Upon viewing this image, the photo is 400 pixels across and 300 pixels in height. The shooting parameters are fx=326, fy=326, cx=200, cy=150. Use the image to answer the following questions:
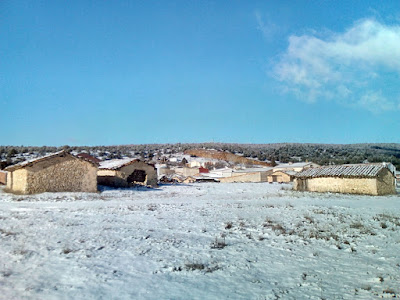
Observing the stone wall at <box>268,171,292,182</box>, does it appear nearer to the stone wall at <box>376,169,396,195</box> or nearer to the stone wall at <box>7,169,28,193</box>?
the stone wall at <box>376,169,396,195</box>

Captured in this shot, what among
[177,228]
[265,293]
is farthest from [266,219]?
[265,293]

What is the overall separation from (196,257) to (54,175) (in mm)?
19353

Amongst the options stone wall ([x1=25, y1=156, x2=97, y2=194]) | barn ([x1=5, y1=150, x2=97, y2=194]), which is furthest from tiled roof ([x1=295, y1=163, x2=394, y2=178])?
barn ([x1=5, y1=150, x2=97, y2=194])

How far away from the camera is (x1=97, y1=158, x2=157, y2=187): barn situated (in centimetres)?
3181

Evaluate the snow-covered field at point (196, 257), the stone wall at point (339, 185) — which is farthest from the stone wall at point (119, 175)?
the snow-covered field at point (196, 257)

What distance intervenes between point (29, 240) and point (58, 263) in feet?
8.35

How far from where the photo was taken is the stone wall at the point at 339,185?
2803 cm

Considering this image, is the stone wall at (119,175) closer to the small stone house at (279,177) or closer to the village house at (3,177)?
the village house at (3,177)

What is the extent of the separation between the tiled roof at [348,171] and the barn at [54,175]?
20.9 m

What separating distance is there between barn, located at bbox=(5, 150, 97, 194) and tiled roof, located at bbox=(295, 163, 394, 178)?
20878mm

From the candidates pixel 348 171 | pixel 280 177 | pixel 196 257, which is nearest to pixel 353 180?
pixel 348 171

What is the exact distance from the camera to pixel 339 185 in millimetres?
29969

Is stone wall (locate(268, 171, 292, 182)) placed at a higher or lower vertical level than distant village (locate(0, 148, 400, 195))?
lower

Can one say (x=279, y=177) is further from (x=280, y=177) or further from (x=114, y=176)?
(x=114, y=176)
